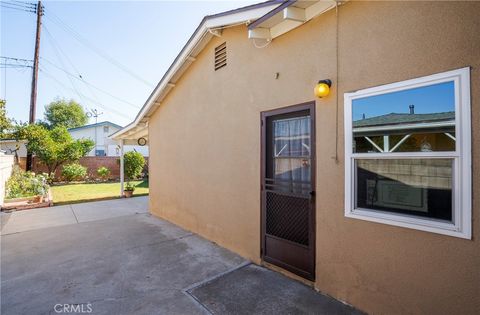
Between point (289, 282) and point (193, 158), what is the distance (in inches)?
154

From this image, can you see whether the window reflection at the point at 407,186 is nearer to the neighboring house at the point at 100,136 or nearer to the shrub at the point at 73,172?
the shrub at the point at 73,172

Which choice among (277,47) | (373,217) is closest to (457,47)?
(373,217)

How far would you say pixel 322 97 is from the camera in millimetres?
3523

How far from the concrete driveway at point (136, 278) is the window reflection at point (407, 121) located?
2.16 metres

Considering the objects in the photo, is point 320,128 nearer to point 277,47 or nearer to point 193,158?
point 277,47

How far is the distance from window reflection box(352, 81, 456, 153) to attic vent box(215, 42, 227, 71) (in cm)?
326

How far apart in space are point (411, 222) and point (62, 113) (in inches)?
1828

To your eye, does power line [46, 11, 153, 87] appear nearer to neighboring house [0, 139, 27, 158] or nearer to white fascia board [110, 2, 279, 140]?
neighboring house [0, 139, 27, 158]

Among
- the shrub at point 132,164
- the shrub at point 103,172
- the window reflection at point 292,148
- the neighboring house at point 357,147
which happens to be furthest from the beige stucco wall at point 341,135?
the shrub at point 103,172

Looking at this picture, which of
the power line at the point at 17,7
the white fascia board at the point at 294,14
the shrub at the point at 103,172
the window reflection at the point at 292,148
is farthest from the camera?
the shrub at the point at 103,172

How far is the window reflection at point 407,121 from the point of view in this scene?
2518mm

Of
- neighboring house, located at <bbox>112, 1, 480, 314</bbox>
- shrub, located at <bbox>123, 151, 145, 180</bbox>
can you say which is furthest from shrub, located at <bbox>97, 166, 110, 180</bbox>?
neighboring house, located at <bbox>112, 1, 480, 314</bbox>

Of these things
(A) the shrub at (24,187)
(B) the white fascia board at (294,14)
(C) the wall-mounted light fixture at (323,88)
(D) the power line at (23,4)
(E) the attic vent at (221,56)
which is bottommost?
(A) the shrub at (24,187)

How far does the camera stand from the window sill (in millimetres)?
2430
